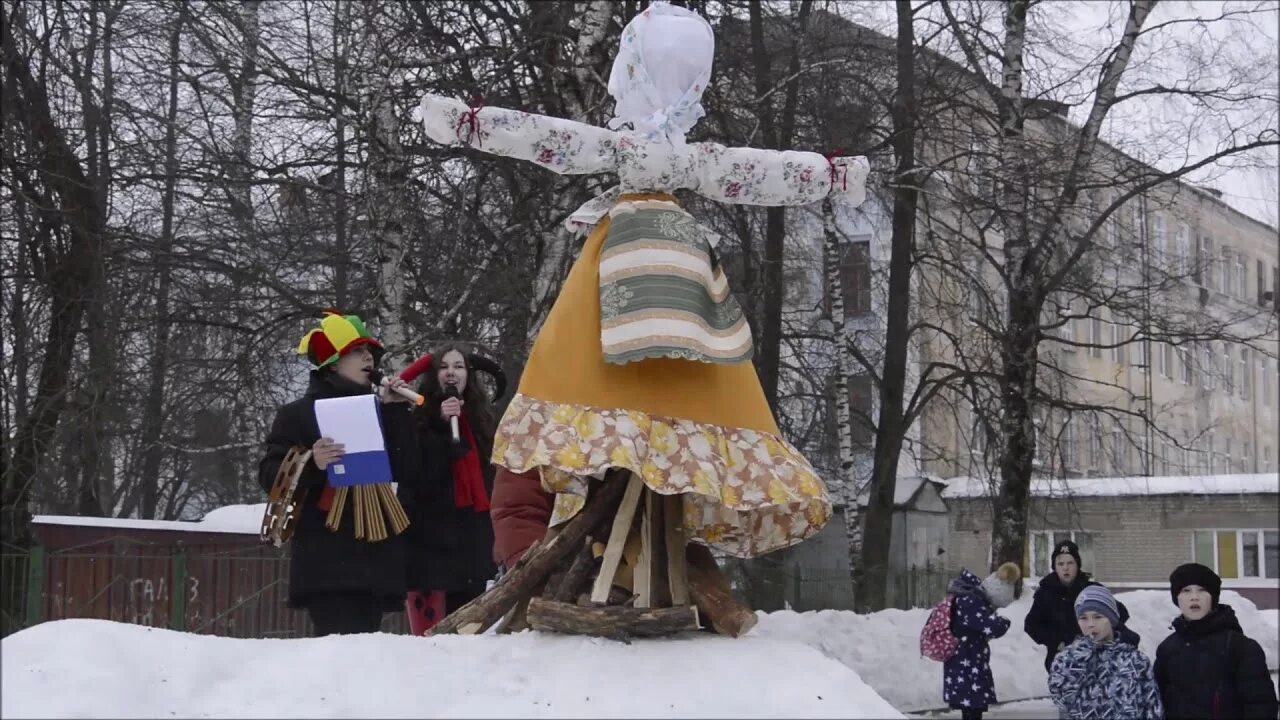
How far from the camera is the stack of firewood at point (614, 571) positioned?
18.4ft

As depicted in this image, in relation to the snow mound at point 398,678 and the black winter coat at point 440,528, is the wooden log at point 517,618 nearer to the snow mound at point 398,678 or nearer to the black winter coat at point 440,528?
the snow mound at point 398,678

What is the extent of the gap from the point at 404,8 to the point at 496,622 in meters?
8.57

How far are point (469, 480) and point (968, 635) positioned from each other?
376cm

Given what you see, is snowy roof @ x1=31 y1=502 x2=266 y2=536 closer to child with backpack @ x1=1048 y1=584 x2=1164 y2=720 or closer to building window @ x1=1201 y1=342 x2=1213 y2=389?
child with backpack @ x1=1048 y1=584 x2=1164 y2=720

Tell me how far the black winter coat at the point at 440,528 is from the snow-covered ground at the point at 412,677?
1463 mm

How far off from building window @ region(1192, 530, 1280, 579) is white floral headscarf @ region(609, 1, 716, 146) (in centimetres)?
2864

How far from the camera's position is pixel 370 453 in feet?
20.2

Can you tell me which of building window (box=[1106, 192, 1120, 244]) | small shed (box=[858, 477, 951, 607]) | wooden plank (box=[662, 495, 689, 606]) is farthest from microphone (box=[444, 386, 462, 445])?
small shed (box=[858, 477, 951, 607])

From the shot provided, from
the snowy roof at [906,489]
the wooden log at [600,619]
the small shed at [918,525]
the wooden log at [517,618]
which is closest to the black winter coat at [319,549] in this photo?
the wooden log at [517,618]

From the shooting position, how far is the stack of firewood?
5.61m

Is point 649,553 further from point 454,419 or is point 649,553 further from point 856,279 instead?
point 856,279

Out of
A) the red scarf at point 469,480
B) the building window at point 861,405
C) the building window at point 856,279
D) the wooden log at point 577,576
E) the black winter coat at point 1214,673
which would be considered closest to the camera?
the wooden log at point 577,576

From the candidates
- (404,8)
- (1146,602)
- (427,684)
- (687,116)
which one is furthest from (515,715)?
(1146,602)

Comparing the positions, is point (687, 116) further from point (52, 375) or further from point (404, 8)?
point (52, 375)
